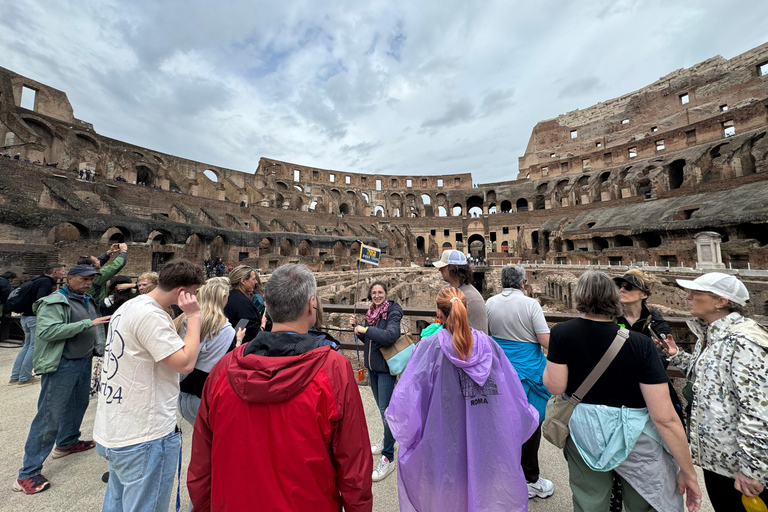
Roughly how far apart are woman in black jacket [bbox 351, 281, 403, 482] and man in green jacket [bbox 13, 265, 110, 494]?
2.40 m

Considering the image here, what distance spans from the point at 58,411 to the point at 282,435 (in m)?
2.94

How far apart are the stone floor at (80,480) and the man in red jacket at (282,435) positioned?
4.49 feet

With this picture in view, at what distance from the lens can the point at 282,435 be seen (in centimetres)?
119

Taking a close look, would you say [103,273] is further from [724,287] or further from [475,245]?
[475,245]

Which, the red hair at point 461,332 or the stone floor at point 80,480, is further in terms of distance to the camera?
the stone floor at point 80,480

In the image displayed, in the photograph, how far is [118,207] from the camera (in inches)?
753

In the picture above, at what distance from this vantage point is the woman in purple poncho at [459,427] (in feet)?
5.53

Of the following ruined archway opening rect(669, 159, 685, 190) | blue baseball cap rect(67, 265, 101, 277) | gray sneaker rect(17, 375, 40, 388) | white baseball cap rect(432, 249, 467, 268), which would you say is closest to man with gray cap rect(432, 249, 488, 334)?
white baseball cap rect(432, 249, 467, 268)

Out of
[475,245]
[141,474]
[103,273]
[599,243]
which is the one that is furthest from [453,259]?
[475,245]

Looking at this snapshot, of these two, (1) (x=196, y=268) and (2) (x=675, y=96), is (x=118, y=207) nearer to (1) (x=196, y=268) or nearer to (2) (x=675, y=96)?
(1) (x=196, y=268)

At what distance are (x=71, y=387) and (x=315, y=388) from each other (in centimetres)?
307

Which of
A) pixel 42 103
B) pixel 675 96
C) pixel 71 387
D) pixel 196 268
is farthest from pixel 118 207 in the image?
pixel 675 96

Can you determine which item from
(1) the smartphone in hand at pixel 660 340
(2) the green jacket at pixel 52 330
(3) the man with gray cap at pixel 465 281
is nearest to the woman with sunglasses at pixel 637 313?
(1) the smartphone in hand at pixel 660 340

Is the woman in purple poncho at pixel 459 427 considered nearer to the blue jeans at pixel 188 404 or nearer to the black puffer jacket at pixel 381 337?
the black puffer jacket at pixel 381 337
